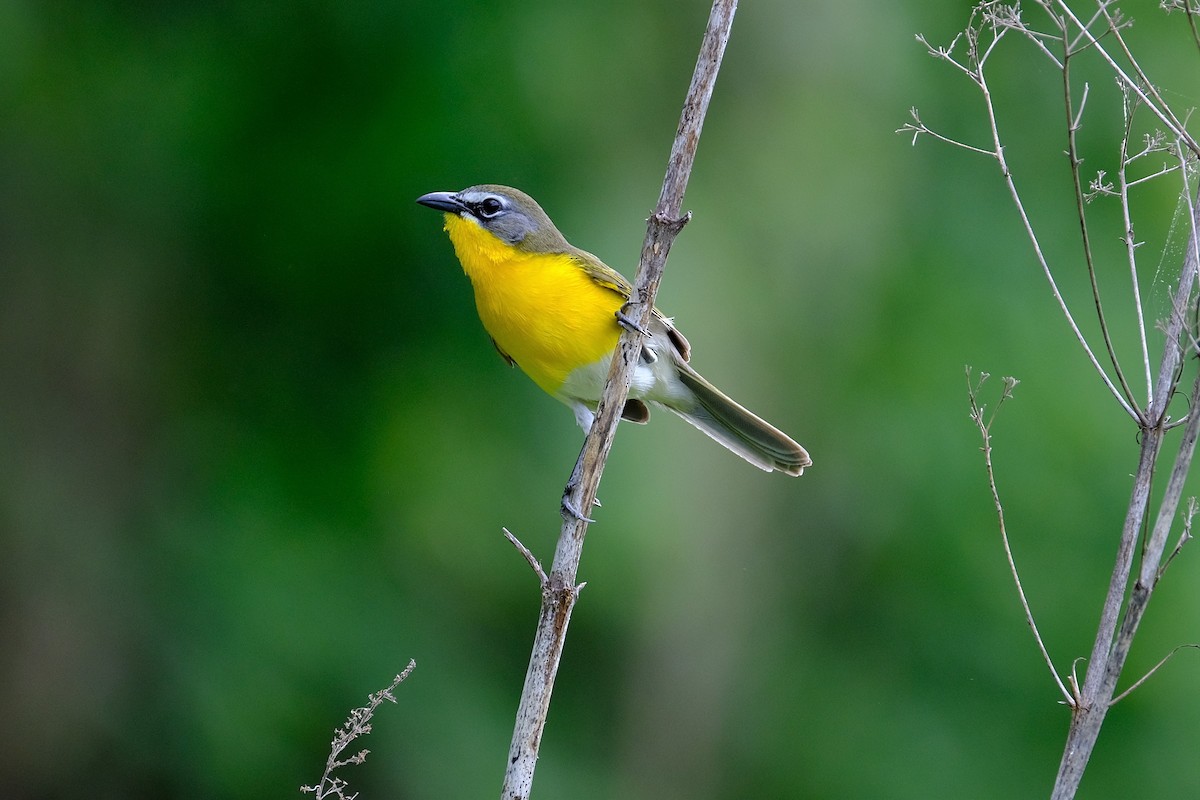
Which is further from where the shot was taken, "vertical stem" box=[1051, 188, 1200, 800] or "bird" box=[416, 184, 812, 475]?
"bird" box=[416, 184, 812, 475]

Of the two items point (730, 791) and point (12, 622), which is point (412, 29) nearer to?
point (12, 622)

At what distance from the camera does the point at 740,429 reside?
4996 mm

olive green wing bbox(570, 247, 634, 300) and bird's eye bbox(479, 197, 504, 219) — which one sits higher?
bird's eye bbox(479, 197, 504, 219)

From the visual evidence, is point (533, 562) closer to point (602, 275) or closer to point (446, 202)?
point (602, 275)

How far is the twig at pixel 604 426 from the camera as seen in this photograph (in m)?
2.75

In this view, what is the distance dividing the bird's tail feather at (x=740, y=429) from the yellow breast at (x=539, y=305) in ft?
1.40

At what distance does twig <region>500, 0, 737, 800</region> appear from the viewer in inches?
108

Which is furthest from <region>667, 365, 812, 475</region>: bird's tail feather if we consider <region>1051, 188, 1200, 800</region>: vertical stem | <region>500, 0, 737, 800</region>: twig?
<region>1051, 188, 1200, 800</region>: vertical stem

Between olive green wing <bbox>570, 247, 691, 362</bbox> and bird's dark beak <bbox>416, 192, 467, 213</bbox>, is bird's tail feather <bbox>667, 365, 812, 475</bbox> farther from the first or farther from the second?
bird's dark beak <bbox>416, 192, 467, 213</bbox>

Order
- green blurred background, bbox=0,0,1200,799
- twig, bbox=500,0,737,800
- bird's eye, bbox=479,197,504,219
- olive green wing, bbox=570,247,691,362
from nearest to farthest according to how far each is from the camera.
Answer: twig, bbox=500,0,737,800, olive green wing, bbox=570,247,691,362, bird's eye, bbox=479,197,504,219, green blurred background, bbox=0,0,1200,799

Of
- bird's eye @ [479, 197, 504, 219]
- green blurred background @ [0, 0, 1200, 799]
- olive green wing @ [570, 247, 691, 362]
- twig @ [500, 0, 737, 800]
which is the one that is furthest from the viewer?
green blurred background @ [0, 0, 1200, 799]

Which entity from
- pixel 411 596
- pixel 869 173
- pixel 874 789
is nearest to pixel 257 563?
pixel 411 596

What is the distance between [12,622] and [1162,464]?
673 centimetres

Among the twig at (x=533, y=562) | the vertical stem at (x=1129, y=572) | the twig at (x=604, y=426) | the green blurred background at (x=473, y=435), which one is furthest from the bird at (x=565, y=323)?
the vertical stem at (x=1129, y=572)
